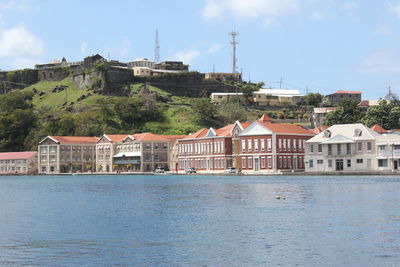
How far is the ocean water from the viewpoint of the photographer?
25.6m

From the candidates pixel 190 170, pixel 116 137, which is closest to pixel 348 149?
pixel 190 170

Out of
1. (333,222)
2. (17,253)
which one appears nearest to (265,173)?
(333,222)

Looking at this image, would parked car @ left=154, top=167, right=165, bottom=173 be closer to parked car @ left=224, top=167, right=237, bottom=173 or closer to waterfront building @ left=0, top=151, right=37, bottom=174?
parked car @ left=224, top=167, right=237, bottom=173

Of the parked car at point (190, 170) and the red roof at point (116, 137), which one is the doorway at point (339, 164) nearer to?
the parked car at point (190, 170)

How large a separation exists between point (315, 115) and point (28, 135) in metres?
70.6

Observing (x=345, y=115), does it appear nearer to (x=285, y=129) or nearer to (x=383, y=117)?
(x=383, y=117)

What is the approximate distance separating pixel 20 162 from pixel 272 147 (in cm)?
6837

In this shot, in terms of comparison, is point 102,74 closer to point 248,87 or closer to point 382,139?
point 248,87

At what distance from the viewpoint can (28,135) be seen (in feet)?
525

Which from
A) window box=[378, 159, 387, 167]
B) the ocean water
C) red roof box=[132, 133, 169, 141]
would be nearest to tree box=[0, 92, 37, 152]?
red roof box=[132, 133, 169, 141]

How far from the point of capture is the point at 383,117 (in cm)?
12569

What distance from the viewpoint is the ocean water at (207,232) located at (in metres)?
25.6

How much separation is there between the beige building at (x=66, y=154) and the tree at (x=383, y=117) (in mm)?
59810

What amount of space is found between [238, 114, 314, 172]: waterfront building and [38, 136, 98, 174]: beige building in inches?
1858
